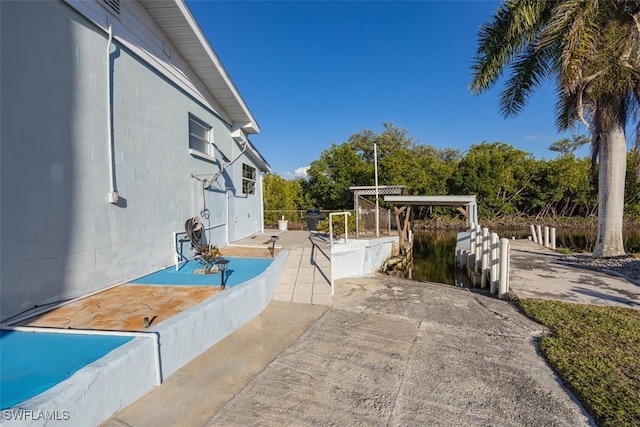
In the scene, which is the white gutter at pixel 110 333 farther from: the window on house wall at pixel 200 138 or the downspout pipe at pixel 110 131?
the window on house wall at pixel 200 138

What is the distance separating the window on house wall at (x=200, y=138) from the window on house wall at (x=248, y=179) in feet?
8.12

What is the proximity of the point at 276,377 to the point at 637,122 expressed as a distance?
40.4 feet

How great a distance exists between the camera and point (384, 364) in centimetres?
338

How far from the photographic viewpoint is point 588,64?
27.3 ft

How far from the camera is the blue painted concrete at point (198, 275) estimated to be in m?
5.07

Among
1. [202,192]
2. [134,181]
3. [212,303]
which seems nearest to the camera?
[212,303]

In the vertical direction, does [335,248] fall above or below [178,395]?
above

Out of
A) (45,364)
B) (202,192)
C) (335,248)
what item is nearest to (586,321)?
(335,248)

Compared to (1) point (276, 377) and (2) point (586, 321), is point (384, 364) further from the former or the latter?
(2) point (586, 321)

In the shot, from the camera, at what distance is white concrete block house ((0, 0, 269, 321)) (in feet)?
11.1

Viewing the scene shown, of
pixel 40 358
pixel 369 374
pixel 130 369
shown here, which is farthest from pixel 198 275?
pixel 369 374

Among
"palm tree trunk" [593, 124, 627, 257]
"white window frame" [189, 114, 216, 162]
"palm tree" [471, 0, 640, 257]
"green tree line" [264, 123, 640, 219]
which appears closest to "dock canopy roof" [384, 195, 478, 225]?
"palm tree" [471, 0, 640, 257]

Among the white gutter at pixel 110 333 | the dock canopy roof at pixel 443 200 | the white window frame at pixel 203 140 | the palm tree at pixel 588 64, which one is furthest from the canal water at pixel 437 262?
the white gutter at pixel 110 333

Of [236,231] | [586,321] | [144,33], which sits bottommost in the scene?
[586,321]
